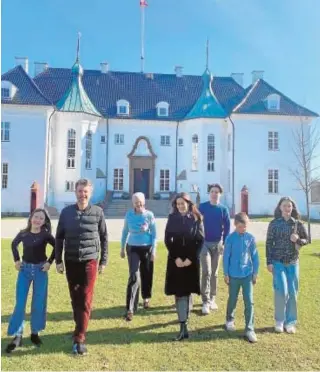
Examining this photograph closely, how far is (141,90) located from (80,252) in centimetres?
3189

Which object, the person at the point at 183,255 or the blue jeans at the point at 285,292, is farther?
the blue jeans at the point at 285,292

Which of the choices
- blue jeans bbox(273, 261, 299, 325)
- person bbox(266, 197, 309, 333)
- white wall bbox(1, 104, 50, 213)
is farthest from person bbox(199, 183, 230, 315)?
white wall bbox(1, 104, 50, 213)

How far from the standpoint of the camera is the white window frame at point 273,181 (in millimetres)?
30562

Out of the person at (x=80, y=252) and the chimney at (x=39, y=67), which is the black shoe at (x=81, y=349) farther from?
the chimney at (x=39, y=67)

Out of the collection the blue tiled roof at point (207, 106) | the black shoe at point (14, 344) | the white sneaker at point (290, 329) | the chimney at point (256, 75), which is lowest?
the white sneaker at point (290, 329)

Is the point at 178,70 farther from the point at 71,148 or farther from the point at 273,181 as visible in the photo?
the point at 273,181

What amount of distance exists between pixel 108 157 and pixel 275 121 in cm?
1411

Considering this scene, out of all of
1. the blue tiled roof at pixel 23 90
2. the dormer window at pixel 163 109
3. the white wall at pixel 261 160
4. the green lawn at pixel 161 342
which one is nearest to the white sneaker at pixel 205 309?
the green lawn at pixel 161 342

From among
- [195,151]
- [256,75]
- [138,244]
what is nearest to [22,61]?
[195,151]

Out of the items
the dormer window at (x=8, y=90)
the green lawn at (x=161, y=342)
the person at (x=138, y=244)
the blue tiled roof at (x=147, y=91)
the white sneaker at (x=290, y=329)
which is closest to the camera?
the green lawn at (x=161, y=342)

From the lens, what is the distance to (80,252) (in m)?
4.75

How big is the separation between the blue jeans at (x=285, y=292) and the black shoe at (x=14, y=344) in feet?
11.8

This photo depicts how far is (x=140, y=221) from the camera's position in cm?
628

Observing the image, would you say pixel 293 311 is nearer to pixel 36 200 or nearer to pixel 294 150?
pixel 36 200
